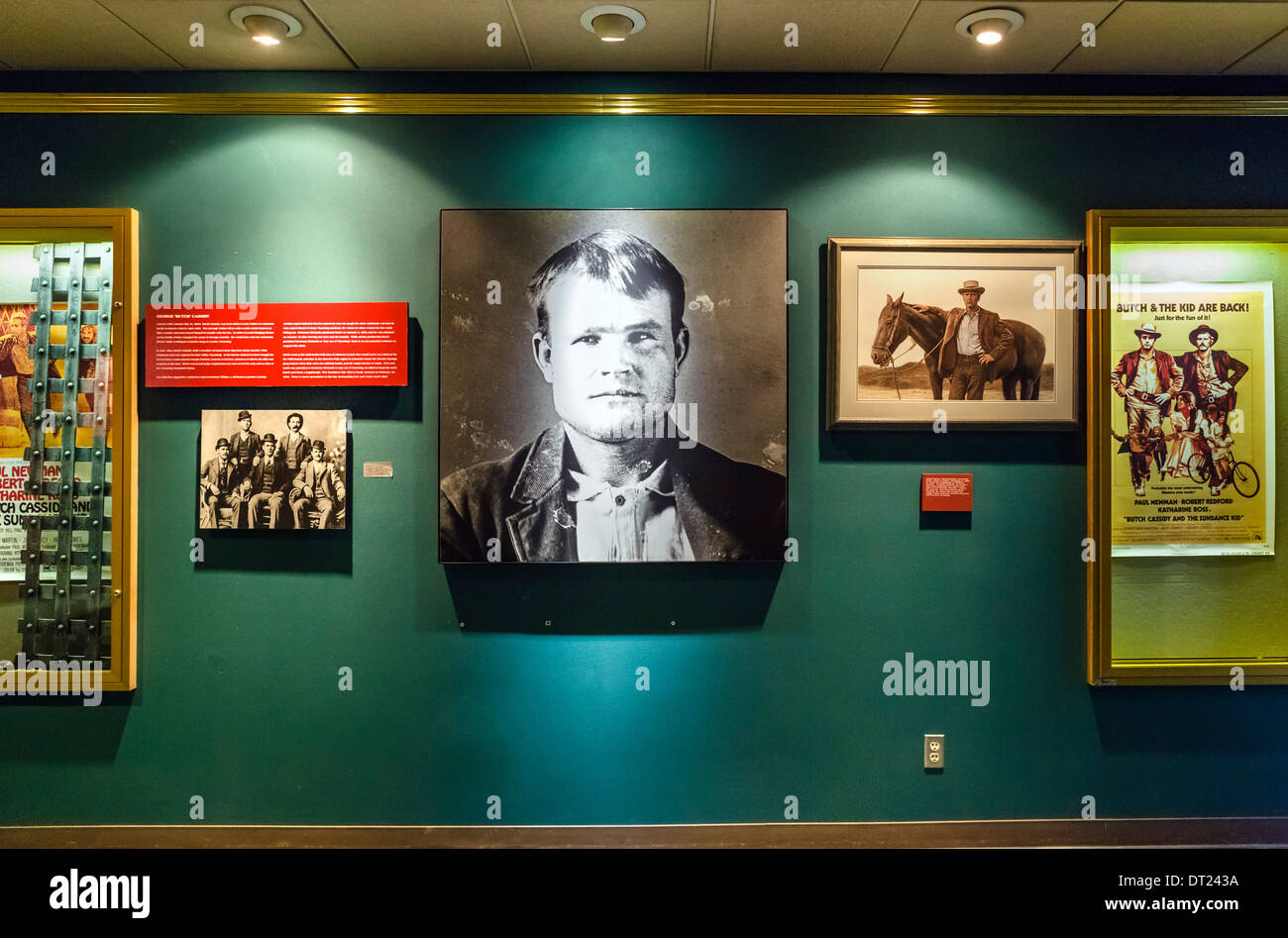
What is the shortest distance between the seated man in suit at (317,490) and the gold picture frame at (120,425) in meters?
0.60

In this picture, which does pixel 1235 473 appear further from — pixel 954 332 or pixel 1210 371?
pixel 954 332

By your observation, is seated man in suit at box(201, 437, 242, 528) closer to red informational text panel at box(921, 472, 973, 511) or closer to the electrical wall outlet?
red informational text panel at box(921, 472, 973, 511)

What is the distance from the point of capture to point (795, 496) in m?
2.70

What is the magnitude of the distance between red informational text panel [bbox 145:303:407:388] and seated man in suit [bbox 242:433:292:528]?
0.81ft

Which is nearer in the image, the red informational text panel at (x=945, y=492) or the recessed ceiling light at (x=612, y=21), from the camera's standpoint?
the recessed ceiling light at (x=612, y=21)

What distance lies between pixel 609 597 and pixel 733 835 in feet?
3.17

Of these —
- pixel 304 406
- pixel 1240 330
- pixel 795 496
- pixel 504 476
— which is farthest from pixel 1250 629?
pixel 304 406

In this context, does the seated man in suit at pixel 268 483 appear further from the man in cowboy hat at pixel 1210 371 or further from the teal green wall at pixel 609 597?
the man in cowboy hat at pixel 1210 371

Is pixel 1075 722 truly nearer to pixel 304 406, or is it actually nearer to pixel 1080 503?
pixel 1080 503

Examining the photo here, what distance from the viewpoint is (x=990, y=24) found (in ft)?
7.95

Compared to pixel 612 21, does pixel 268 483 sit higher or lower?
lower

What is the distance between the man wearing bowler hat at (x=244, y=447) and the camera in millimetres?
2631

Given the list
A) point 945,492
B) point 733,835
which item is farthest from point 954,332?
point 733,835

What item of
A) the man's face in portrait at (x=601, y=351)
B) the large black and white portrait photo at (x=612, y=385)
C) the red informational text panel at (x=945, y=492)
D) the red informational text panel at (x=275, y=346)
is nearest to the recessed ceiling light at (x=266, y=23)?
the large black and white portrait photo at (x=612, y=385)
